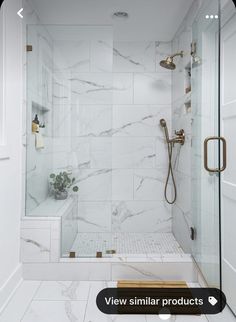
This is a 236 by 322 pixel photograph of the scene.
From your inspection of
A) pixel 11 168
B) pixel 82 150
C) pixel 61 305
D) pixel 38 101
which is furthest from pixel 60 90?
pixel 61 305

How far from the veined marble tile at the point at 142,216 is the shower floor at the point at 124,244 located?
0.53 ft

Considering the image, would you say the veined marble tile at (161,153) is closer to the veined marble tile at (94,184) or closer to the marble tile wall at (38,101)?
the veined marble tile at (94,184)

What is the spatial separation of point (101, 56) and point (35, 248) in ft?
4.72

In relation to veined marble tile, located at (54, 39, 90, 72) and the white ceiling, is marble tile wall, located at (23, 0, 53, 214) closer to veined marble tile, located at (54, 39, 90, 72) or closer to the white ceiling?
veined marble tile, located at (54, 39, 90, 72)

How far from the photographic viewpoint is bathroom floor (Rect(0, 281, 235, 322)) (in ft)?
4.86

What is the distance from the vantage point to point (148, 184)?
9.08 ft

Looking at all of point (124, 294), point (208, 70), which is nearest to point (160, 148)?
point (208, 70)

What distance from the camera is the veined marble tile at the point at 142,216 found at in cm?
275

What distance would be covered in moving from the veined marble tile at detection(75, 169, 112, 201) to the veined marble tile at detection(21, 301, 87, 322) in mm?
743

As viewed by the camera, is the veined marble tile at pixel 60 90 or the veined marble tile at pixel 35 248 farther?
the veined marble tile at pixel 60 90

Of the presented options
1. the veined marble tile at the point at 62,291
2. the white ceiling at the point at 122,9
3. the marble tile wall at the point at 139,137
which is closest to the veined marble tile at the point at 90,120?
the marble tile wall at the point at 139,137

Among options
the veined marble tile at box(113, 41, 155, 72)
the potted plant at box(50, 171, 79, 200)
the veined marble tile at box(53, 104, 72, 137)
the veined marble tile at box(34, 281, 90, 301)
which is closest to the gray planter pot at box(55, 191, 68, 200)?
the potted plant at box(50, 171, 79, 200)

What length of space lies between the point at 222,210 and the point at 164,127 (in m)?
1.25

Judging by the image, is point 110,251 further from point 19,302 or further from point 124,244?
point 19,302
